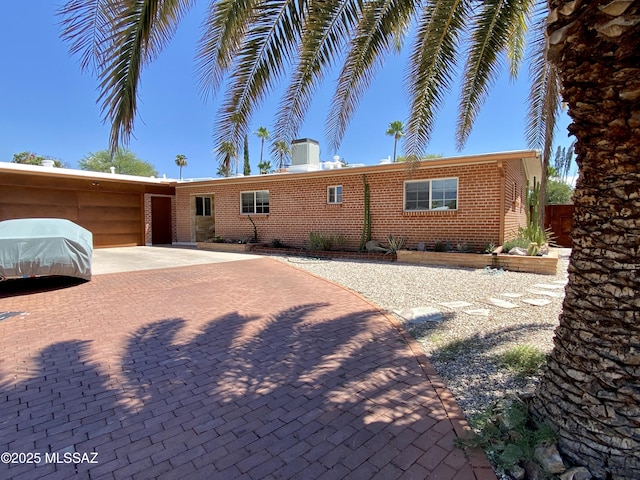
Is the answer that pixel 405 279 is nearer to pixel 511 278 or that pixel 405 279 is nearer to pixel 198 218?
pixel 511 278

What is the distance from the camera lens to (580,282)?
2.32 meters

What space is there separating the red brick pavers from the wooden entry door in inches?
538

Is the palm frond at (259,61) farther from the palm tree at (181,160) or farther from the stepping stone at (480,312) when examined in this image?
the palm tree at (181,160)

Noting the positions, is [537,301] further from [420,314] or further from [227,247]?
[227,247]

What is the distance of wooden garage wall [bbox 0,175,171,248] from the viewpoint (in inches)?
557

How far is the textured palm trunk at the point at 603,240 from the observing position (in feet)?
6.68

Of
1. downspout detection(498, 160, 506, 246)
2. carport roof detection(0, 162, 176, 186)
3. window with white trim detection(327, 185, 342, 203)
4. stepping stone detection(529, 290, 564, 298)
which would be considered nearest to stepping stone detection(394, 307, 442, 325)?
stepping stone detection(529, 290, 564, 298)

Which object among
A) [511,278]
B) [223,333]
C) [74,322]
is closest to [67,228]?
[74,322]

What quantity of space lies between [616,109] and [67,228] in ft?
31.7

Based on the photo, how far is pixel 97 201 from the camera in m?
16.5

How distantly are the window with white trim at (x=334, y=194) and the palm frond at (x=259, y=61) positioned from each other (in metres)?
9.47

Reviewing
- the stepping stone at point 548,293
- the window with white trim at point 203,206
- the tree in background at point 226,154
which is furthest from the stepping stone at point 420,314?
the window with white trim at point 203,206

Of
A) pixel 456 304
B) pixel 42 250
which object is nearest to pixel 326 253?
pixel 456 304

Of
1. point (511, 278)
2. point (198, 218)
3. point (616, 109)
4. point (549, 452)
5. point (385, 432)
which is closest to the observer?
point (616, 109)
